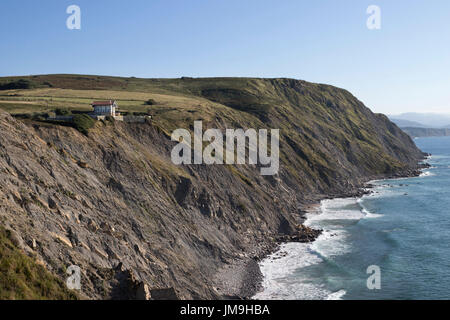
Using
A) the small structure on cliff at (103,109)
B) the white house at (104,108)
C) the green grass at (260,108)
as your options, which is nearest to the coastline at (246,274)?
the green grass at (260,108)

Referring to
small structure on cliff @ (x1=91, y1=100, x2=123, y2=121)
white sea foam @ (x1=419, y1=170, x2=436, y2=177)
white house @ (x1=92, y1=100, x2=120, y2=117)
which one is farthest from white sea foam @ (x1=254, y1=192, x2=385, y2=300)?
white sea foam @ (x1=419, y1=170, x2=436, y2=177)

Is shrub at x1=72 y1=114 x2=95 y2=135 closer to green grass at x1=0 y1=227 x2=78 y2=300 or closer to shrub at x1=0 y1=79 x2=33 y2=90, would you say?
green grass at x1=0 y1=227 x2=78 y2=300

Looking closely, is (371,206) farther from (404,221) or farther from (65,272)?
(65,272)

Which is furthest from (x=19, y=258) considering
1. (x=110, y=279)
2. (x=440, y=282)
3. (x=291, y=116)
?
(x=291, y=116)

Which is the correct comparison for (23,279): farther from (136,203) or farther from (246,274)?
(246,274)

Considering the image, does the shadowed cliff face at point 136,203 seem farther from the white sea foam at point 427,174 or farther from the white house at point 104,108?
the white sea foam at point 427,174
